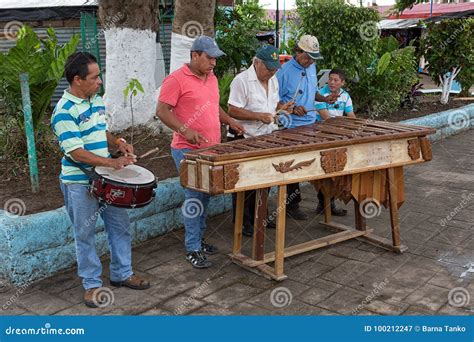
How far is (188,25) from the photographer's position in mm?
6438

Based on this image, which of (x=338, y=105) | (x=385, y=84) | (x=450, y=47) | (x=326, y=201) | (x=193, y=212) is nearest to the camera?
(x=193, y=212)

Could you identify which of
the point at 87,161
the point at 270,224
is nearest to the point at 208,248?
the point at 270,224

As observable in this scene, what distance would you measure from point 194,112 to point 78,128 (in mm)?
988

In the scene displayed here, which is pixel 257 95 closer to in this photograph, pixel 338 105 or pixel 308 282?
pixel 338 105

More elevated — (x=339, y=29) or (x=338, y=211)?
(x=339, y=29)

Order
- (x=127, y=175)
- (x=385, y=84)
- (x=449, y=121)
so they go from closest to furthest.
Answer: (x=127, y=175) → (x=385, y=84) → (x=449, y=121)

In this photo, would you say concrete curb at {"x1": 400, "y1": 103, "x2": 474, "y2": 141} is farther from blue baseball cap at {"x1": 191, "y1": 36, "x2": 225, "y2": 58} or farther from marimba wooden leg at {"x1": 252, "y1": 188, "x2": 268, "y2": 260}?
blue baseball cap at {"x1": 191, "y1": 36, "x2": 225, "y2": 58}

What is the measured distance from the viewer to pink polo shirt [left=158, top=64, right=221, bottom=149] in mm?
4180

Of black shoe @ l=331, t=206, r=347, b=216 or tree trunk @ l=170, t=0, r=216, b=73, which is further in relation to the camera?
tree trunk @ l=170, t=0, r=216, b=73

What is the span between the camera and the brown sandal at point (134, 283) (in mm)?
3967

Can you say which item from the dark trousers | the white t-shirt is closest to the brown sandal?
the white t-shirt

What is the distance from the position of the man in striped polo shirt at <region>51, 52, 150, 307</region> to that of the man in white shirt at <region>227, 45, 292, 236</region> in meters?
1.20

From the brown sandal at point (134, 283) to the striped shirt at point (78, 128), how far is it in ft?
2.66

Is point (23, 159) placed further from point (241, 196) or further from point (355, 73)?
point (355, 73)
